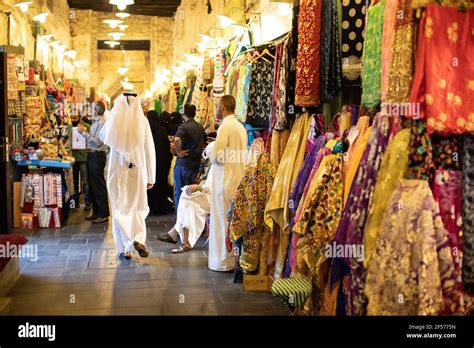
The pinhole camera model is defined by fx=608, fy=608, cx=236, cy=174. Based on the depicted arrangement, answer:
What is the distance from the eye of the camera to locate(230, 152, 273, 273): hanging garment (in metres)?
5.30

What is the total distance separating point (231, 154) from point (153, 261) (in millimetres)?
1535

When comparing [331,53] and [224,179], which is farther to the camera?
[224,179]

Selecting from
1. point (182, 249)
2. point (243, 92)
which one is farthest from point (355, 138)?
point (182, 249)

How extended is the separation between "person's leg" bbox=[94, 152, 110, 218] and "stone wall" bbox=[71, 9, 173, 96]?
1215cm

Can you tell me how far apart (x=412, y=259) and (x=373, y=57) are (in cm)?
127

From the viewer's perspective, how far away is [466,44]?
3.27m

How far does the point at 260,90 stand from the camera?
554 cm

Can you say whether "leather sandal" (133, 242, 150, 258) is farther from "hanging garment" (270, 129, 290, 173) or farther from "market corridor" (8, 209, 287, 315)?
"hanging garment" (270, 129, 290, 173)

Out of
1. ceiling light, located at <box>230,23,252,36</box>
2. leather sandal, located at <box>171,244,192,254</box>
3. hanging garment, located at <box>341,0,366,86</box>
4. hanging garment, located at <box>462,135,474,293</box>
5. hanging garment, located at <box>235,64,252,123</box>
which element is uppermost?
ceiling light, located at <box>230,23,252,36</box>

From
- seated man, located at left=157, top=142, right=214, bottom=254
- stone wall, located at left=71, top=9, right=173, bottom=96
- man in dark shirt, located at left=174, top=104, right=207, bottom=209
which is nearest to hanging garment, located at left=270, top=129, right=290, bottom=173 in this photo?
seated man, located at left=157, top=142, right=214, bottom=254

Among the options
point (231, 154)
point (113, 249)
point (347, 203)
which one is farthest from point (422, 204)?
point (113, 249)

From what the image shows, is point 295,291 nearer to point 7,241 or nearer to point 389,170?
point 389,170

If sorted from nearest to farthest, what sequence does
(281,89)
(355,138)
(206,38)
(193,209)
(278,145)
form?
(355,138) → (281,89) → (278,145) → (193,209) → (206,38)
